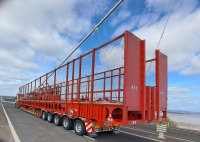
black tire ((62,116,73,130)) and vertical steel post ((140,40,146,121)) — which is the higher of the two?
vertical steel post ((140,40,146,121))

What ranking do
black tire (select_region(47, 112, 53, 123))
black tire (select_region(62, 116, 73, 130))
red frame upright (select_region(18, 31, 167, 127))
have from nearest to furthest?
red frame upright (select_region(18, 31, 167, 127)), black tire (select_region(62, 116, 73, 130)), black tire (select_region(47, 112, 53, 123))

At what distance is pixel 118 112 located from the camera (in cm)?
721

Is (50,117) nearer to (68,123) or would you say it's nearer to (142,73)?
(68,123)

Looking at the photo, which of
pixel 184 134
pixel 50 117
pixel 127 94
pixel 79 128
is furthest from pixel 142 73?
pixel 50 117

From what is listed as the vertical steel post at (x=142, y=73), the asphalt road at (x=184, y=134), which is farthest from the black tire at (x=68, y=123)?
the asphalt road at (x=184, y=134)

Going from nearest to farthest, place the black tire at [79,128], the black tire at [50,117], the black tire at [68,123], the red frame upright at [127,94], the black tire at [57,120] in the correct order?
the red frame upright at [127,94]
the black tire at [79,128]
the black tire at [68,123]
the black tire at [57,120]
the black tire at [50,117]

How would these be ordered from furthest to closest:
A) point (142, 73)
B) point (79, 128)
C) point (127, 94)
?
point (79, 128) → point (142, 73) → point (127, 94)

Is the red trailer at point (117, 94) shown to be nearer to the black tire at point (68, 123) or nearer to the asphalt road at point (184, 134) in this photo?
the black tire at point (68, 123)

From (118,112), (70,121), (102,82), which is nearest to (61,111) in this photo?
(70,121)

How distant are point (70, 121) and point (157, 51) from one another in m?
6.13

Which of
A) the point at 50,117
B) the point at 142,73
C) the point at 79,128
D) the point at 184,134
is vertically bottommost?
the point at 184,134

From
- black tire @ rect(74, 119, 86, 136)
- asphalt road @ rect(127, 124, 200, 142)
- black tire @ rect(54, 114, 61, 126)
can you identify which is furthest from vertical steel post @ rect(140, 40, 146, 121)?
black tire @ rect(54, 114, 61, 126)

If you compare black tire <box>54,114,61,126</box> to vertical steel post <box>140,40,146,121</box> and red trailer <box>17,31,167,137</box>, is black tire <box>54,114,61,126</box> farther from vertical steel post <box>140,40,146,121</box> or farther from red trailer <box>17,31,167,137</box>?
vertical steel post <box>140,40,146,121</box>

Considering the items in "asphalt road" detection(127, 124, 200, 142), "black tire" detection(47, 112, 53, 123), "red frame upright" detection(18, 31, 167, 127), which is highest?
"red frame upright" detection(18, 31, 167, 127)
